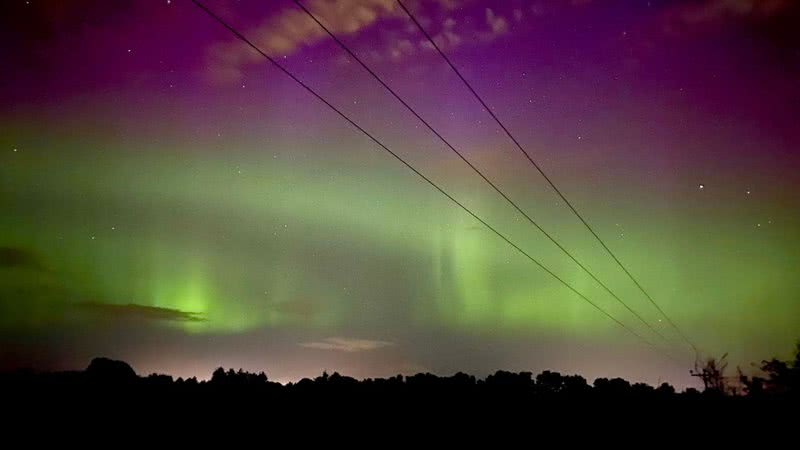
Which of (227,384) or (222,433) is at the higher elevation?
(227,384)

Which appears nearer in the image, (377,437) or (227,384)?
(377,437)

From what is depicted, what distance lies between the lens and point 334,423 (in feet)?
32.9

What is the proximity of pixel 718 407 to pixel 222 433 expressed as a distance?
560 inches

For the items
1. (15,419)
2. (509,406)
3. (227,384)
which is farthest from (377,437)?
(15,419)

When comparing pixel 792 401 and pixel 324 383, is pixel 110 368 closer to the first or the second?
pixel 324 383

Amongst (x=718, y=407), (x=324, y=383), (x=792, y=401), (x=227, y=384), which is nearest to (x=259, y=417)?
(x=227, y=384)

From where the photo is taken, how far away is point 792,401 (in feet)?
46.6

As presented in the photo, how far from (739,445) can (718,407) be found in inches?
130

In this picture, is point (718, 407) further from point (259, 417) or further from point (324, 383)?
point (259, 417)

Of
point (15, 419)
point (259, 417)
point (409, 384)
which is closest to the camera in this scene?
point (15, 419)

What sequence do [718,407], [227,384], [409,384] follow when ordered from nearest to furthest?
1. [227,384]
2. [409,384]
3. [718,407]

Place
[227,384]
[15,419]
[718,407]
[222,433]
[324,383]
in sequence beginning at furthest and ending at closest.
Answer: [718,407] < [324,383] < [227,384] < [222,433] < [15,419]

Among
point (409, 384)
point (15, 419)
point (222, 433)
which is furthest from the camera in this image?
point (409, 384)

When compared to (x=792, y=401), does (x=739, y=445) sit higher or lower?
lower
